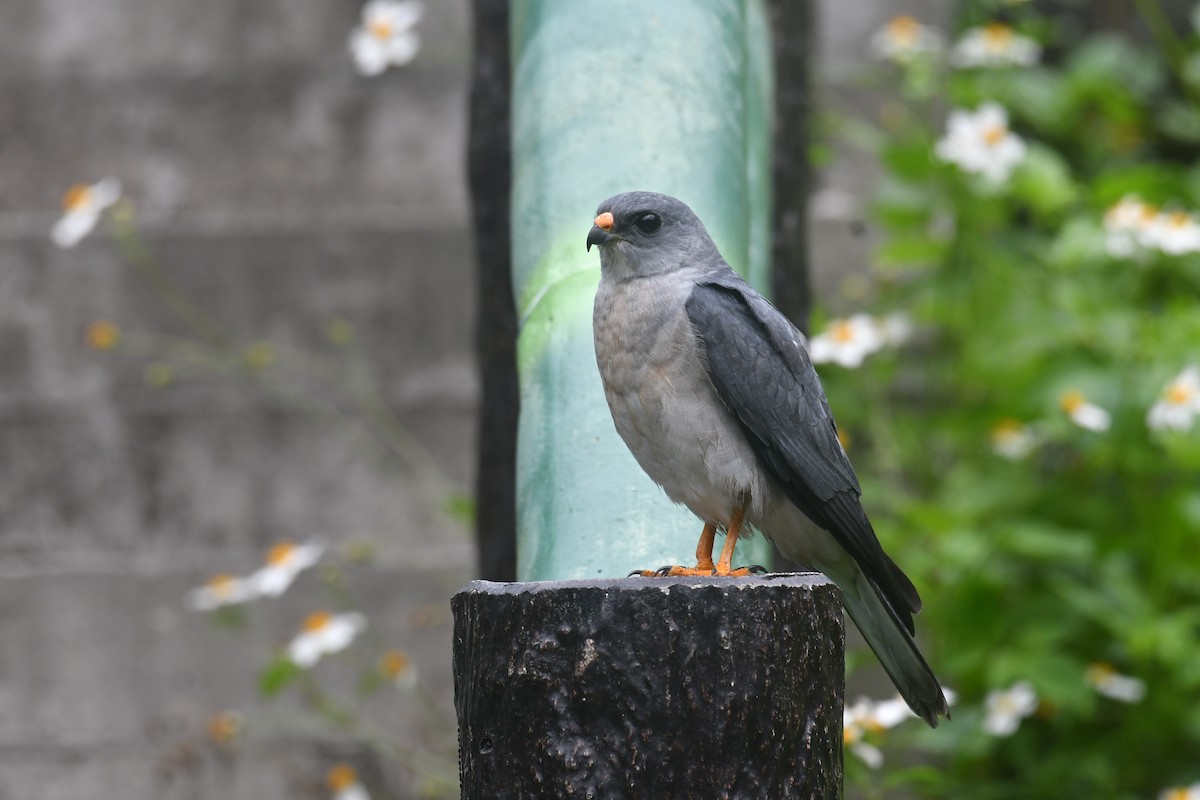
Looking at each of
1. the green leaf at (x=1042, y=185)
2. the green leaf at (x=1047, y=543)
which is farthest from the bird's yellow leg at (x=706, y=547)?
the green leaf at (x=1042, y=185)

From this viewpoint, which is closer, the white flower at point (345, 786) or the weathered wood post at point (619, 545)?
the weathered wood post at point (619, 545)

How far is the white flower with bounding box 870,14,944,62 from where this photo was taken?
3947mm

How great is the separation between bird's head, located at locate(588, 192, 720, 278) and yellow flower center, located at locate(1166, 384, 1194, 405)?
5.23 ft

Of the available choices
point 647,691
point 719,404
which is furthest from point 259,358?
point 647,691

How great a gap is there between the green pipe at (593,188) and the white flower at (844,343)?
2.38 feet

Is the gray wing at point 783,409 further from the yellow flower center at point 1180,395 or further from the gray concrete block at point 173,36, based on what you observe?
the gray concrete block at point 173,36

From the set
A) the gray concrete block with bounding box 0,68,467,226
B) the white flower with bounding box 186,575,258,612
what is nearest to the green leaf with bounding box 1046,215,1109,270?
the gray concrete block with bounding box 0,68,467,226

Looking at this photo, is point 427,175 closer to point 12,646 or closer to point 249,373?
point 249,373

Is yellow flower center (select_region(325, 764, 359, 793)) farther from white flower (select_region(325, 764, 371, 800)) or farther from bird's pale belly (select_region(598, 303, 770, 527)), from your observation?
bird's pale belly (select_region(598, 303, 770, 527))

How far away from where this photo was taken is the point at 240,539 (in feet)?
13.4

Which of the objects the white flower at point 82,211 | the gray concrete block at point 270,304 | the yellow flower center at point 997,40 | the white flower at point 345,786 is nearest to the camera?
the white flower at point 345,786

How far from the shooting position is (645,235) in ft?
6.96

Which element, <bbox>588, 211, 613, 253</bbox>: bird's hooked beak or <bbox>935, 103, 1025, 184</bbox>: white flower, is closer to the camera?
<bbox>588, 211, 613, 253</bbox>: bird's hooked beak

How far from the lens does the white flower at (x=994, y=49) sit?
400 cm
